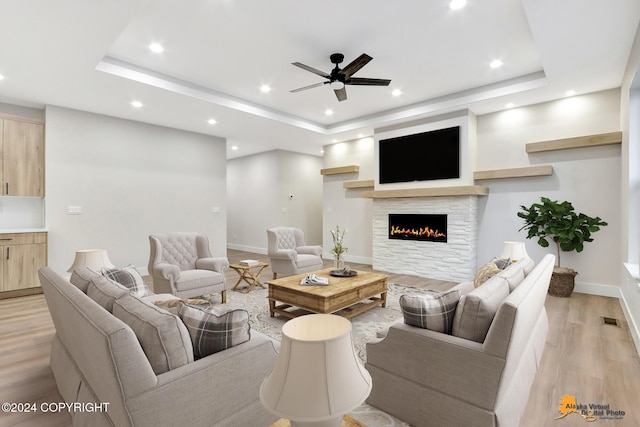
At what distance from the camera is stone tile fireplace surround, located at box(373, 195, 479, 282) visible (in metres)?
5.31

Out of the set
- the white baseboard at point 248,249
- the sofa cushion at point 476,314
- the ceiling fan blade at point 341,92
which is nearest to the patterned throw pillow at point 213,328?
the sofa cushion at point 476,314

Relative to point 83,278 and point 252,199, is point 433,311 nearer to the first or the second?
point 83,278

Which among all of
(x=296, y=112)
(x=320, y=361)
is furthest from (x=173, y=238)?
(x=320, y=361)

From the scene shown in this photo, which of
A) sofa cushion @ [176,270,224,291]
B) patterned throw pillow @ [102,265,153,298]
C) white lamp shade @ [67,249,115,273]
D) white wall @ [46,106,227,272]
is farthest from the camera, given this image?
white wall @ [46,106,227,272]

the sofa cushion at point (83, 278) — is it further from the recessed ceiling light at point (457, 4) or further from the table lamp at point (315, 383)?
the recessed ceiling light at point (457, 4)

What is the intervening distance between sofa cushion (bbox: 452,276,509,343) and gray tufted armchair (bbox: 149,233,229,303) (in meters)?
2.95

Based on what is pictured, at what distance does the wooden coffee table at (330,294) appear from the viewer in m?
3.18

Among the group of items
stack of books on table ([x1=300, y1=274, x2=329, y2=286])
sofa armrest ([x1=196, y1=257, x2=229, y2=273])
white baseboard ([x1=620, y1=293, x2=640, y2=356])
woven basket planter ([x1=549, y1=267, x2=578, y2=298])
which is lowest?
white baseboard ([x1=620, y1=293, x2=640, y2=356])

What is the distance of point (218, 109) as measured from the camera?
5.04 meters

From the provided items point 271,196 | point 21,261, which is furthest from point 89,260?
point 271,196

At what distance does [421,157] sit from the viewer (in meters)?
5.75

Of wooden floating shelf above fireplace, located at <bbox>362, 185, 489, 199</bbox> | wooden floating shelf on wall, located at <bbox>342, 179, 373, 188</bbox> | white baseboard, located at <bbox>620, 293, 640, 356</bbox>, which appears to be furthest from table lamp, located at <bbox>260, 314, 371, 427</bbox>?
wooden floating shelf on wall, located at <bbox>342, 179, 373, 188</bbox>

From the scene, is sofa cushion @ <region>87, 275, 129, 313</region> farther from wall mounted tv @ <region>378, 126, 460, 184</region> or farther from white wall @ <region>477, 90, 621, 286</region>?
white wall @ <region>477, 90, 621, 286</region>

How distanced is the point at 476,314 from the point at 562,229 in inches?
142
